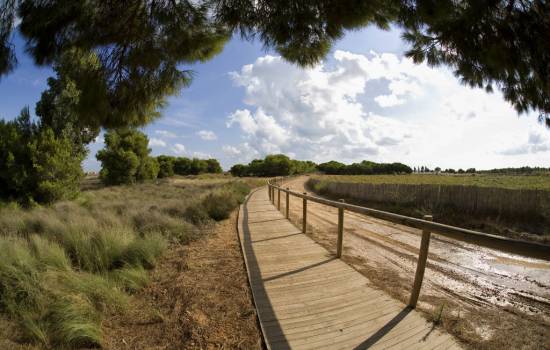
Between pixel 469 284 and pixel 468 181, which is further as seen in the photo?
pixel 468 181

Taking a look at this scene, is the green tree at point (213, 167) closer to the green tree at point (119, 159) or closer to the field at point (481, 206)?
the green tree at point (119, 159)

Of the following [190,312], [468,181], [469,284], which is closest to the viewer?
[190,312]

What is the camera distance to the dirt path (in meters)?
3.05

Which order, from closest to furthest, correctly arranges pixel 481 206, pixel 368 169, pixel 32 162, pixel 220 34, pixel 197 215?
pixel 220 34 < pixel 197 215 < pixel 32 162 < pixel 481 206 < pixel 368 169

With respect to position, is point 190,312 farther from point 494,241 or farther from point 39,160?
point 39,160

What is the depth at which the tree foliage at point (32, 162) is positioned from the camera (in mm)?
11477

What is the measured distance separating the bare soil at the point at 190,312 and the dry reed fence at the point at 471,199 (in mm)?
12067

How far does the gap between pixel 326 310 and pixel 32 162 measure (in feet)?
46.1

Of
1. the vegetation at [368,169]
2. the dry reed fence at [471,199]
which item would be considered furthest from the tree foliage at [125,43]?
the vegetation at [368,169]

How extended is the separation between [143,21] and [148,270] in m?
3.95

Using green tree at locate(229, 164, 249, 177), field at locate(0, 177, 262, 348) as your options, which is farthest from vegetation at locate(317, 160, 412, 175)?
field at locate(0, 177, 262, 348)

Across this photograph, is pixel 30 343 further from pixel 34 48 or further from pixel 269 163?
pixel 269 163

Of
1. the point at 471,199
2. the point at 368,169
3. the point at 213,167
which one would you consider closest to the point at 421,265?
the point at 471,199

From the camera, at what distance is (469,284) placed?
4902 mm
